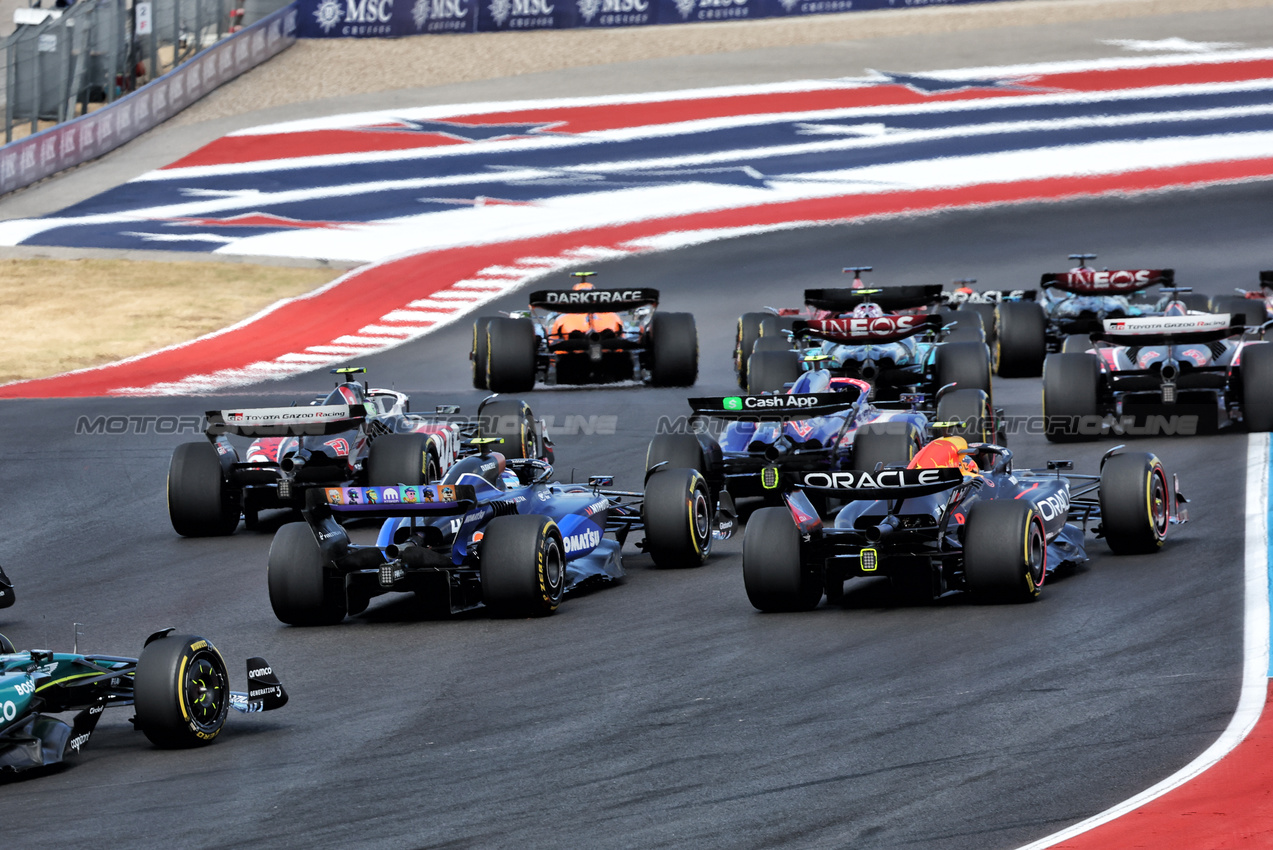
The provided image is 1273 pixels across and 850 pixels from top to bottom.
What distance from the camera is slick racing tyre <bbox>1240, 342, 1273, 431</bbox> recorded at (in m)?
20.1

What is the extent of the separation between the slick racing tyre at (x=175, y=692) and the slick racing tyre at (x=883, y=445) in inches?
302

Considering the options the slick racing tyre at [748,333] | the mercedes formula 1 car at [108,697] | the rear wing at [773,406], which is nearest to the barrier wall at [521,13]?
the slick racing tyre at [748,333]

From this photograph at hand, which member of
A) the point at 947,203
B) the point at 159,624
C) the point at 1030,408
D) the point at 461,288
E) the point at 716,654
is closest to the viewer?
the point at 716,654

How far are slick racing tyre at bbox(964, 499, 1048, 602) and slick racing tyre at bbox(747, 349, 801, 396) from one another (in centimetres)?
793

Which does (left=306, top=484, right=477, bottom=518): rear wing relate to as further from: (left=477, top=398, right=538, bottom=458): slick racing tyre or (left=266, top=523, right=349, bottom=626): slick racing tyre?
(left=477, top=398, right=538, bottom=458): slick racing tyre

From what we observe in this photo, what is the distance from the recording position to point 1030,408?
23422 mm

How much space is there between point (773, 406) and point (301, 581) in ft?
15.9

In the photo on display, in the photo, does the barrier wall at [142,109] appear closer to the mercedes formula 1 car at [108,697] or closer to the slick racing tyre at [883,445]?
the slick racing tyre at [883,445]

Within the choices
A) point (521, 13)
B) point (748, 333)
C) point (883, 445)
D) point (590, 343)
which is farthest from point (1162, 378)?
point (521, 13)

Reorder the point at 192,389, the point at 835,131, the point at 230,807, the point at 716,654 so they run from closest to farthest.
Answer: the point at 230,807 → the point at 716,654 → the point at 192,389 → the point at 835,131

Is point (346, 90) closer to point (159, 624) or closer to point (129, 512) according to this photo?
point (129, 512)

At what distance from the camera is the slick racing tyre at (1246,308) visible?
25828 millimetres

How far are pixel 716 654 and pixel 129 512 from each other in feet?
31.3

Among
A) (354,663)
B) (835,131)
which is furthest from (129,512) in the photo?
(835,131)
